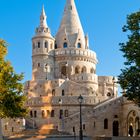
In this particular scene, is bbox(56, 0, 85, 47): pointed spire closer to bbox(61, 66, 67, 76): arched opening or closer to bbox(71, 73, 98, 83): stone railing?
bbox(61, 66, 67, 76): arched opening

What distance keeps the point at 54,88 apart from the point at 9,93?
35607mm

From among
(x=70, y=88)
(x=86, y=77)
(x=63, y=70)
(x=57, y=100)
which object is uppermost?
(x=63, y=70)

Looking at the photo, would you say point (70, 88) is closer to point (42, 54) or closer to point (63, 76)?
point (63, 76)

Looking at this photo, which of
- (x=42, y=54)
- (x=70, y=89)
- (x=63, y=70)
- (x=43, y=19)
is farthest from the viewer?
(x=43, y=19)

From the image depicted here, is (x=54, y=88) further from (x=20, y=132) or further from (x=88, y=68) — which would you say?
(x=20, y=132)

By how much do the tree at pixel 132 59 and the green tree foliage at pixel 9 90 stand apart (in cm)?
1041

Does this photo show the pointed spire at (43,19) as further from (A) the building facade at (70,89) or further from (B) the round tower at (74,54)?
(B) the round tower at (74,54)

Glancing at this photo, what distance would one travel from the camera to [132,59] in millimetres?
29406

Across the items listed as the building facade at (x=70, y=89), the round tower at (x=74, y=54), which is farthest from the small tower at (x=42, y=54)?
the round tower at (x=74, y=54)

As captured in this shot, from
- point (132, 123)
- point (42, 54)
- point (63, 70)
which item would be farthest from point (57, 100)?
point (63, 70)

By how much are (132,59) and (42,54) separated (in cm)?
4799

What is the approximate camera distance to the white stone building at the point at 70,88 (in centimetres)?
5538

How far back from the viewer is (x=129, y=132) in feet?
178

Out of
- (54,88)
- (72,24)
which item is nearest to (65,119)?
(54,88)
